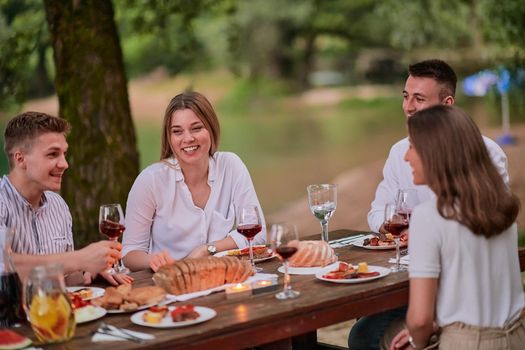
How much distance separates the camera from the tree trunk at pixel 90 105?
6.18m

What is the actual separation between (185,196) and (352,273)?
4.04 feet

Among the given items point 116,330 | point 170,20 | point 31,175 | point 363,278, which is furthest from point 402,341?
point 170,20

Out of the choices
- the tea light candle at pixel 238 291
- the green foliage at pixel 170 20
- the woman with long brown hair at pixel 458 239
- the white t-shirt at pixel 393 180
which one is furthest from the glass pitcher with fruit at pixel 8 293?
the green foliage at pixel 170 20

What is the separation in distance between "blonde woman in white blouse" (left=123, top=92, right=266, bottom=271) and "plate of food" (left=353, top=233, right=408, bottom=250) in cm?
49

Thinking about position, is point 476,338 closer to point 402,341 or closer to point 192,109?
point 402,341

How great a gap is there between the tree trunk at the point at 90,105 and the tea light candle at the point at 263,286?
120 inches

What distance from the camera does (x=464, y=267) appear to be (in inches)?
116

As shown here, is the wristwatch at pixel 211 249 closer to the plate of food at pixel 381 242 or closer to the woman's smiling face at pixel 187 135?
the woman's smiling face at pixel 187 135

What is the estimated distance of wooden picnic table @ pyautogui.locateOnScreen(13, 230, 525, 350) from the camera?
272 cm

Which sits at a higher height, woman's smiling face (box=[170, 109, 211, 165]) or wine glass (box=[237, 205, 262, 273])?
woman's smiling face (box=[170, 109, 211, 165])

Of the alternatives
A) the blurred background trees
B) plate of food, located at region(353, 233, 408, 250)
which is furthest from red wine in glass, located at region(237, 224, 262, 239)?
the blurred background trees

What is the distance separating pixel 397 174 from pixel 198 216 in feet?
3.39

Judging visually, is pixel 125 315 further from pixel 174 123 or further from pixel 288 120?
pixel 288 120

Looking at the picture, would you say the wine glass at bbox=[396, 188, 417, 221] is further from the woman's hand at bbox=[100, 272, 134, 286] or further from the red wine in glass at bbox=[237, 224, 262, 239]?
the woman's hand at bbox=[100, 272, 134, 286]
